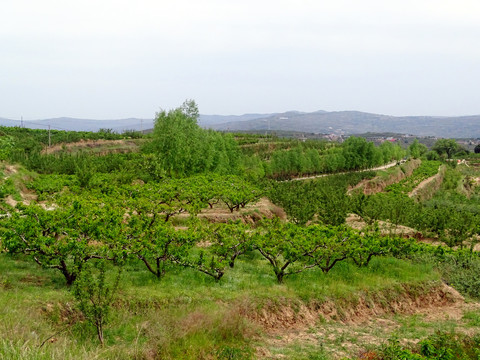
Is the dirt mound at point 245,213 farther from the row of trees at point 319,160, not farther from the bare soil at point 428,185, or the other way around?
the bare soil at point 428,185

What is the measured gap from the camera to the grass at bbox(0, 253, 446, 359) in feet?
25.0

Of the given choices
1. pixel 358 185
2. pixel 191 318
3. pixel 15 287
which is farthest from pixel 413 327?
pixel 358 185

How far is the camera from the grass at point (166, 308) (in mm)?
7633

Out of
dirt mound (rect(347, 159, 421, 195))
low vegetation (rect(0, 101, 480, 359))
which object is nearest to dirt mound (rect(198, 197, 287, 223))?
low vegetation (rect(0, 101, 480, 359))

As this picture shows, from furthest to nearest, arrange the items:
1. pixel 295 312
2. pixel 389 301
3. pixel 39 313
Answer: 1. pixel 389 301
2. pixel 295 312
3. pixel 39 313

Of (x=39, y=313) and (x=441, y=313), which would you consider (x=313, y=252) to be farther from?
(x=39, y=313)

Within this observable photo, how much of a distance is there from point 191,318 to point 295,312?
3.51 metres

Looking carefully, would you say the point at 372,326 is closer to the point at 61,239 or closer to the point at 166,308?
the point at 166,308

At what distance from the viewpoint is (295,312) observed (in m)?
11.2

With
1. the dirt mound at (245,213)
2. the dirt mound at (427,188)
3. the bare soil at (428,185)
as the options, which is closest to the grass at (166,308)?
the dirt mound at (245,213)

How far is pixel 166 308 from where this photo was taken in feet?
33.3

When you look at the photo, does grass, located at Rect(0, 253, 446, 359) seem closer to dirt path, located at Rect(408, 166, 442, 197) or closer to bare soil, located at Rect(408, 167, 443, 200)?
dirt path, located at Rect(408, 166, 442, 197)

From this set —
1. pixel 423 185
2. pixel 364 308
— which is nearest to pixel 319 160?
pixel 423 185

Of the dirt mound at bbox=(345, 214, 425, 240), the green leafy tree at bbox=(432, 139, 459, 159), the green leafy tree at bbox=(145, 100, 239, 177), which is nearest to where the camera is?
the dirt mound at bbox=(345, 214, 425, 240)
